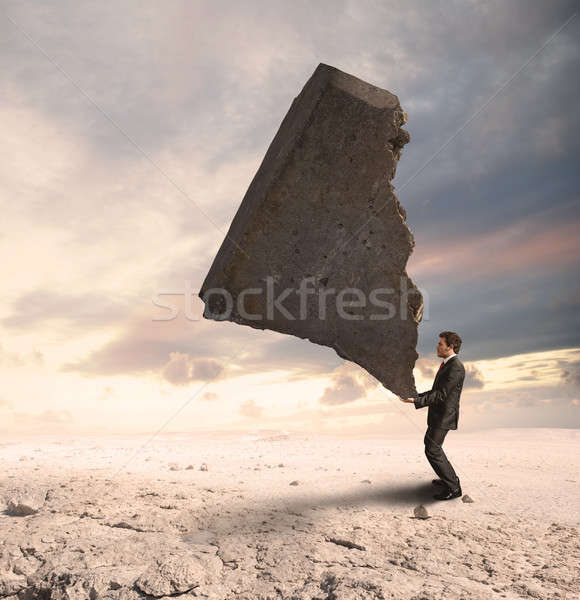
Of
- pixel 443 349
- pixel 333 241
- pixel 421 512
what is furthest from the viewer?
pixel 443 349

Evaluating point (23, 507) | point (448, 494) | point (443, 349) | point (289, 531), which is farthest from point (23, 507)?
point (443, 349)

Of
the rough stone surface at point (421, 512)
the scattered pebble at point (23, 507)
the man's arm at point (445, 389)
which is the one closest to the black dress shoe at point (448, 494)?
the rough stone surface at point (421, 512)

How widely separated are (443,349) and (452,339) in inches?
5.0

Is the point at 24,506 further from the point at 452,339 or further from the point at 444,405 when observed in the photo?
the point at 452,339

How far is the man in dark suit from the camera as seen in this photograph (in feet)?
15.9

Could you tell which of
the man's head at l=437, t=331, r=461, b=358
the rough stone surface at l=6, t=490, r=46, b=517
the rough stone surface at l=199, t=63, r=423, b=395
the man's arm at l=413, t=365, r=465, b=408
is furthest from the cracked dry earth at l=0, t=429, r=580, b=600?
the man's head at l=437, t=331, r=461, b=358

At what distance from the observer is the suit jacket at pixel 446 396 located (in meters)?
4.86

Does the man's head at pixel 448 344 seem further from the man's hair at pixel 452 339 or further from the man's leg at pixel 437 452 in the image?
the man's leg at pixel 437 452

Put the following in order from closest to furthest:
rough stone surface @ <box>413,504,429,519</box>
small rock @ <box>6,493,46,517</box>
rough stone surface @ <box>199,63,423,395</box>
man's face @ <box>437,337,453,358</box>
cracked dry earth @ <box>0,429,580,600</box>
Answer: cracked dry earth @ <box>0,429,580,600</box>
rough stone surface @ <box>199,63,423,395</box>
rough stone surface @ <box>413,504,429,519</box>
small rock @ <box>6,493,46,517</box>
man's face @ <box>437,337,453,358</box>

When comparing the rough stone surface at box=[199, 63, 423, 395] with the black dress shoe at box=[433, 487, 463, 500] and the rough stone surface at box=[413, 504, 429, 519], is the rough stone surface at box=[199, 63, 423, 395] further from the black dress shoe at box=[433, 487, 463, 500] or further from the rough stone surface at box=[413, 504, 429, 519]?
the black dress shoe at box=[433, 487, 463, 500]

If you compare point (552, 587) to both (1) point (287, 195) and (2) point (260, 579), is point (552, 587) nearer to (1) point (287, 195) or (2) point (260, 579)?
(2) point (260, 579)

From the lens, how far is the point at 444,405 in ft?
16.0

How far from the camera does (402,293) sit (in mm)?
4484

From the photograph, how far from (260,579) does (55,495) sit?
2.91m
